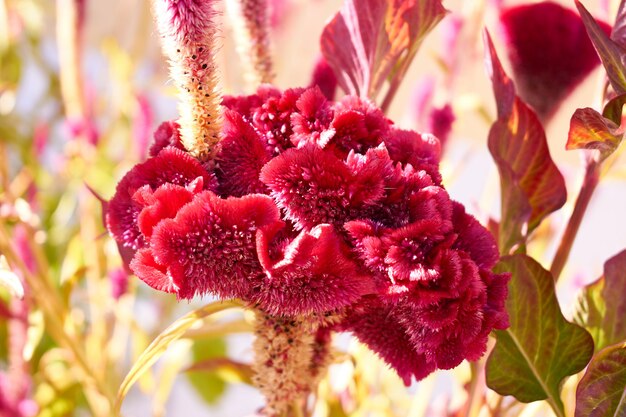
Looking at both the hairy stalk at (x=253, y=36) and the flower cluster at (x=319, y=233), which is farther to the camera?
the hairy stalk at (x=253, y=36)

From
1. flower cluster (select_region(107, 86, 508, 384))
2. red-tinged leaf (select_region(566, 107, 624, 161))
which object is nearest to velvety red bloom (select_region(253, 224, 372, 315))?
flower cluster (select_region(107, 86, 508, 384))

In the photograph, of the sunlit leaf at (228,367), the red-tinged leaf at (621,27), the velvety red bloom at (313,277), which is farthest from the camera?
the sunlit leaf at (228,367)

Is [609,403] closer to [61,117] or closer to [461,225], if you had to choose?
[461,225]

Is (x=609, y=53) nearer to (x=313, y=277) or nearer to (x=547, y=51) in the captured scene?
(x=547, y=51)

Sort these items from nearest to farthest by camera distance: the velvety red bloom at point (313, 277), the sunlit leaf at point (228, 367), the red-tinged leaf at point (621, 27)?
1. the velvety red bloom at point (313, 277)
2. the red-tinged leaf at point (621, 27)
3. the sunlit leaf at point (228, 367)

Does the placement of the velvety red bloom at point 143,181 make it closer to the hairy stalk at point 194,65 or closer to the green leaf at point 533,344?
the hairy stalk at point 194,65

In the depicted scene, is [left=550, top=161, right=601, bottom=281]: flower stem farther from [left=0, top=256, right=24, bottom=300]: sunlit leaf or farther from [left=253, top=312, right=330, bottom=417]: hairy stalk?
[left=0, top=256, right=24, bottom=300]: sunlit leaf

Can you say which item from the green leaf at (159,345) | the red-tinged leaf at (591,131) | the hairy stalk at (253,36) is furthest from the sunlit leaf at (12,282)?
the red-tinged leaf at (591,131)

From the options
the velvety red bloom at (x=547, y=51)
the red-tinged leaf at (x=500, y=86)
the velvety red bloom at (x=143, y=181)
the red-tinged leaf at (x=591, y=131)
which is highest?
the velvety red bloom at (x=547, y=51)
